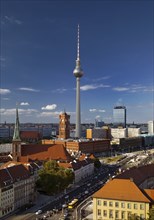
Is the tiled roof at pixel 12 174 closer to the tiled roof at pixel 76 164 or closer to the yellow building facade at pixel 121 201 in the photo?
the tiled roof at pixel 76 164

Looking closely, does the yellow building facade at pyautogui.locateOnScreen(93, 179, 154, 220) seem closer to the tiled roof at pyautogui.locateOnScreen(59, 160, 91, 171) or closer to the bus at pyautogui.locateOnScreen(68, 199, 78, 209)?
the bus at pyautogui.locateOnScreen(68, 199, 78, 209)

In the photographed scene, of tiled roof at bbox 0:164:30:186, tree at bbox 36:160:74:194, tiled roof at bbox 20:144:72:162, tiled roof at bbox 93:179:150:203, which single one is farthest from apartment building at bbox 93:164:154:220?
tiled roof at bbox 20:144:72:162

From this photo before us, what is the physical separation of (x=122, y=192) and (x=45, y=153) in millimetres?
79825

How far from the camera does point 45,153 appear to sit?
152 metres

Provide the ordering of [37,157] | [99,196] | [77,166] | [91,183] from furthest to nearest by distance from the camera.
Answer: [37,157]
[77,166]
[91,183]
[99,196]

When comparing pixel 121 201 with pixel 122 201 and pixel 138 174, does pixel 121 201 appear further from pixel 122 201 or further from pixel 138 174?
pixel 138 174

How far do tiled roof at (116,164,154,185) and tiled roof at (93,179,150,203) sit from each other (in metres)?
7.87

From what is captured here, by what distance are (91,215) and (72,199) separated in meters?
18.4

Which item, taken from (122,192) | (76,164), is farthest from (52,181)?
(122,192)

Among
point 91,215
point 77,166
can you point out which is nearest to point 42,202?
point 91,215

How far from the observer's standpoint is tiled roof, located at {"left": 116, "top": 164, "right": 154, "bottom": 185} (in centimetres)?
8729

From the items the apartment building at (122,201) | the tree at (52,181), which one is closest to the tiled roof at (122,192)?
the apartment building at (122,201)

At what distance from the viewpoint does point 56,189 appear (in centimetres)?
10688

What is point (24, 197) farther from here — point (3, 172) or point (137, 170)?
point (137, 170)
